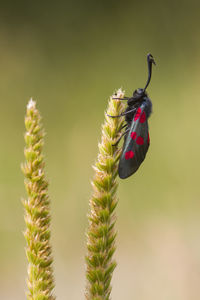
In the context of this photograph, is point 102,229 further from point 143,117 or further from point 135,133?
point 143,117

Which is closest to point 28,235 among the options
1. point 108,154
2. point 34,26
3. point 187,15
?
point 108,154

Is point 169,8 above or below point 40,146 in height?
above

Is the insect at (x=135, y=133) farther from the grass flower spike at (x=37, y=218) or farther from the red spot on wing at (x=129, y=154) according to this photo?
the grass flower spike at (x=37, y=218)

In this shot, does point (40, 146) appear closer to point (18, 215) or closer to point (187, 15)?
point (18, 215)

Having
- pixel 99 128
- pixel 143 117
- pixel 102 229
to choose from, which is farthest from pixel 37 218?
pixel 99 128

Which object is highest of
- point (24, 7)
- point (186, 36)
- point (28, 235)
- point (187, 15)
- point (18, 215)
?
point (24, 7)

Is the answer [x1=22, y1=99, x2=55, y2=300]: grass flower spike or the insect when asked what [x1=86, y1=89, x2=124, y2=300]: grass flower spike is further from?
the insect

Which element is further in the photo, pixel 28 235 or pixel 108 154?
pixel 108 154
